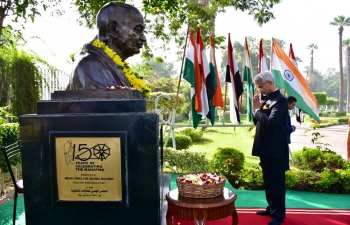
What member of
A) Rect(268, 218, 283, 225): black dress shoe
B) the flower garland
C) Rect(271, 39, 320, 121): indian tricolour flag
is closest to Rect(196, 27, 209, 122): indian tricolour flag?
Rect(271, 39, 320, 121): indian tricolour flag

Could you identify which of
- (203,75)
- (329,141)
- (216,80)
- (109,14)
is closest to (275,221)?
(109,14)

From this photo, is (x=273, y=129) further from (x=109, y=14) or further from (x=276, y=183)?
(x=109, y=14)

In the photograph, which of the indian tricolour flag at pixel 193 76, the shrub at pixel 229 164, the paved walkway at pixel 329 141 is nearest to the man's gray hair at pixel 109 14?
the indian tricolour flag at pixel 193 76

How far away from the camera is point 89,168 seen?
7.37 feet

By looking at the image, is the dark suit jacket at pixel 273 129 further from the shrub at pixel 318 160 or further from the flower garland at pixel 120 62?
the shrub at pixel 318 160

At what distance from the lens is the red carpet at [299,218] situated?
355cm

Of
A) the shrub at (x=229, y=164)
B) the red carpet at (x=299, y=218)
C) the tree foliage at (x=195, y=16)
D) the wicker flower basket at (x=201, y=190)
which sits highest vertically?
the tree foliage at (x=195, y=16)

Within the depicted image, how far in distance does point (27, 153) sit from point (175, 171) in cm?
475

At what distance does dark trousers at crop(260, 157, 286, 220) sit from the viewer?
11.0ft

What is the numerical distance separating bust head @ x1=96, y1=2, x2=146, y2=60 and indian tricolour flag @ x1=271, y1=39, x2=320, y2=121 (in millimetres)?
4311

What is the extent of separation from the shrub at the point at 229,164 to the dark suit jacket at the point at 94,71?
3.74 m

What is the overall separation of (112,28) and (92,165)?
1317 mm

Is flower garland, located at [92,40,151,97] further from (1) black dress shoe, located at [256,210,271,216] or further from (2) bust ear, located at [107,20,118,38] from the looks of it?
(1) black dress shoe, located at [256,210,271,216]

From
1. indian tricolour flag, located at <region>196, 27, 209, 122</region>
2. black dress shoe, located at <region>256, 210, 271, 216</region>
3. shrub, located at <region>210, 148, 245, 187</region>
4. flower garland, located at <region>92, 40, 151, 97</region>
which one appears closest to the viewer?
flower garland, located at <region>92, 40, 151, 97</region>
